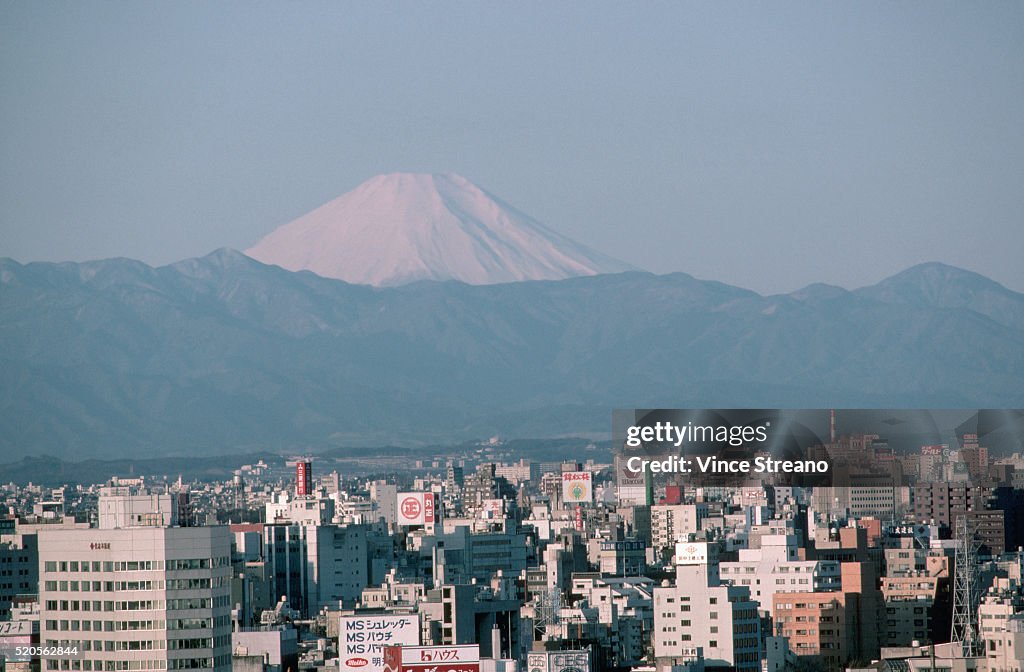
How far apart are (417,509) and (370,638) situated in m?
47.6

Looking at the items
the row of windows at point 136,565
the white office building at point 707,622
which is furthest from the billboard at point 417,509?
the row of windows at point 136,565

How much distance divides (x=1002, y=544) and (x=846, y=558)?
24.3ft

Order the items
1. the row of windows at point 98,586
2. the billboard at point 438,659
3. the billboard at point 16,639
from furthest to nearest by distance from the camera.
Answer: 1. the billboard at point 16,639
2. the row of windows at point 98,586
3. the billboard at point 438,659

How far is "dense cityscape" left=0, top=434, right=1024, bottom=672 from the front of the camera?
1029 inches

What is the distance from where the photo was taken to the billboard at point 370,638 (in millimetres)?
27938

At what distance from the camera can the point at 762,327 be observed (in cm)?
11438

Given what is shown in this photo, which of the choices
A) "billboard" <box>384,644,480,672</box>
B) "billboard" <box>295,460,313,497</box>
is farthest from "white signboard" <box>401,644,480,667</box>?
"billboard" <box>295,460,313,497</box>

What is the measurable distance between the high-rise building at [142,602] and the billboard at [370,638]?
205cm

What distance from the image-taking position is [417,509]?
7588 cm

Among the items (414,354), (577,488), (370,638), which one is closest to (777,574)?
(370,638)

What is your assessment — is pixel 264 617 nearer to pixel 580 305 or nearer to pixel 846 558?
pixel 846 558

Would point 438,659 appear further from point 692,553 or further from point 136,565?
point 692,553

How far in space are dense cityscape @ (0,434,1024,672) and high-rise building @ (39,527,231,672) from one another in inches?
1.0

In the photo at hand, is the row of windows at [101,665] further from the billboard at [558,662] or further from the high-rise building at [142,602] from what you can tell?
the billboard at [558,662]
